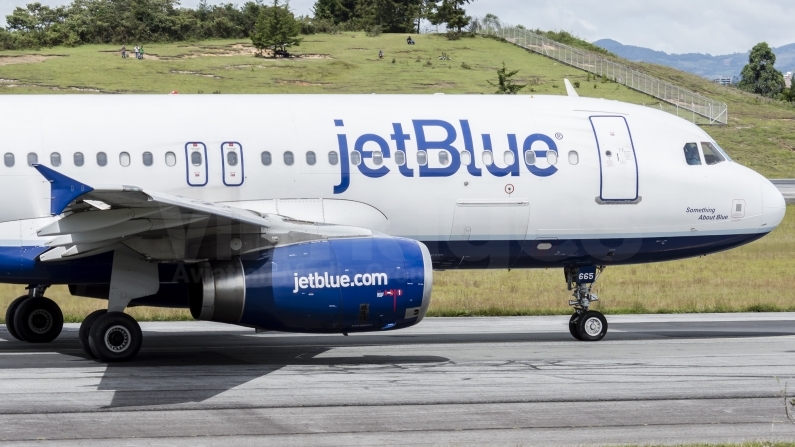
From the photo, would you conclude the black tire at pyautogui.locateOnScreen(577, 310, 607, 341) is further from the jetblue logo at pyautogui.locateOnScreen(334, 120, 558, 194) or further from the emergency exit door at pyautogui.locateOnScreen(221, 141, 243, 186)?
the emergency exit door at pyautogui.locateOnScreen(221, 141, 243, 186)

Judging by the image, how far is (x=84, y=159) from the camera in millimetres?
16625

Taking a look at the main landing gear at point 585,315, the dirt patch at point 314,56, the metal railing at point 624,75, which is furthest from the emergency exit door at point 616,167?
the dirt patch at point 314,56

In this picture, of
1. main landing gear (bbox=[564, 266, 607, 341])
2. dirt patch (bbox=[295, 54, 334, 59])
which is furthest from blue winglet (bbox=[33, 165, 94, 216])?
dirt patch (bbox=[295, 54, 334, 59])

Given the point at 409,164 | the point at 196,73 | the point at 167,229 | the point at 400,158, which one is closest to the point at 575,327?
the point at 409,164

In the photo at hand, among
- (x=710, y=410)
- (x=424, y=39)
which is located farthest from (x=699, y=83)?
(x=710, y=410)

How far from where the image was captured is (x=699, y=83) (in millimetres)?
98562

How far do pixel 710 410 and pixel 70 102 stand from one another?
1066cm

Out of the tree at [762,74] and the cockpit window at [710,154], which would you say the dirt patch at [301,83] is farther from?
the tree at [762,74]

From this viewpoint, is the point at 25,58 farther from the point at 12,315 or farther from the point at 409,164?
the point at 409,164

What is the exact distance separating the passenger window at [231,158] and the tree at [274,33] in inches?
3181

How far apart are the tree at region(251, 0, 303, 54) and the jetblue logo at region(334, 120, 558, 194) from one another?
264 feet

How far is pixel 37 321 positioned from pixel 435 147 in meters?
7.80

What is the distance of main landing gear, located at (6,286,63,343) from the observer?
62.8 feet

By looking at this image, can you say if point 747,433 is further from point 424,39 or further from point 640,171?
point 424,39
